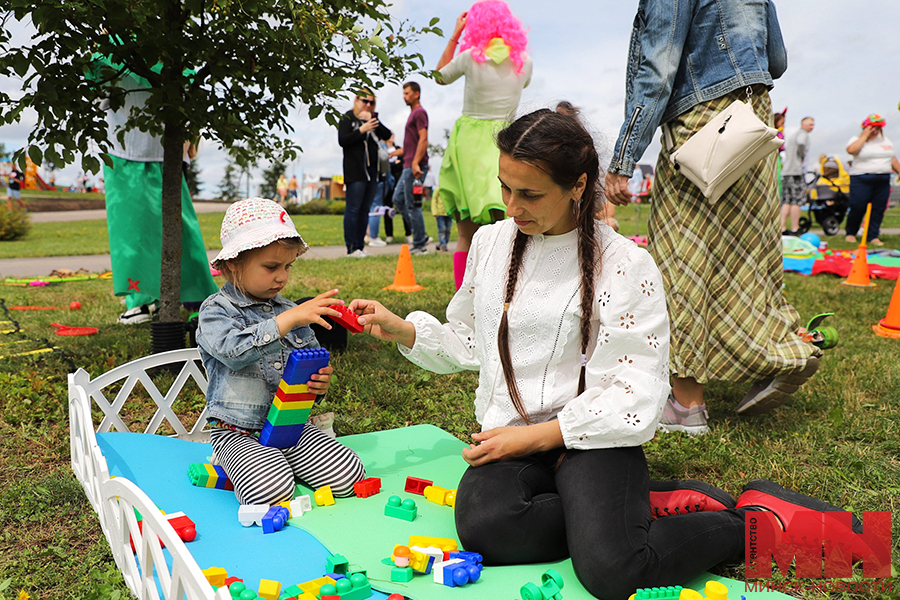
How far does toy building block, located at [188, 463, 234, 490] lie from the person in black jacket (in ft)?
23.4

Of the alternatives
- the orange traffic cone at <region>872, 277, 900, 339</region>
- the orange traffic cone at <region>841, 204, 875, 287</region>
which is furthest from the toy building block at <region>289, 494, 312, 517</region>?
the orange traffic cone at <region>841, 204, 875, 287</region>

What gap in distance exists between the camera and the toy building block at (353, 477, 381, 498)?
263cm

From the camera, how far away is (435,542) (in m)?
2.21

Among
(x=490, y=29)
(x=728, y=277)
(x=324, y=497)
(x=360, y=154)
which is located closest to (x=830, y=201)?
(x=360, y=154)

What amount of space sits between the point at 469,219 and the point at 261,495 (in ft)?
9.43

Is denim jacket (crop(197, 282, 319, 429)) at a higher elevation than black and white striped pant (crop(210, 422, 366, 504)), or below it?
higher

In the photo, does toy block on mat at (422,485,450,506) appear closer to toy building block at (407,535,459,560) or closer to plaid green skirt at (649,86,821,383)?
toy building block at (407,535,459,560)

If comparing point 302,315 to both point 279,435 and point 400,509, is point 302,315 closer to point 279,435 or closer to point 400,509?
point 279,435

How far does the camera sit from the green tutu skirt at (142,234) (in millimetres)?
4848

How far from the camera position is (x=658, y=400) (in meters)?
2.14

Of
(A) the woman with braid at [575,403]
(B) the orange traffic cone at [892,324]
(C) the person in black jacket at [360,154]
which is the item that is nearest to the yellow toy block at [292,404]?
(A) the woman with braid at [575,403]

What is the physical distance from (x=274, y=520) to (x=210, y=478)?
1.59ft

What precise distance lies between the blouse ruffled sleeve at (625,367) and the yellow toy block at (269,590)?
0.97 m

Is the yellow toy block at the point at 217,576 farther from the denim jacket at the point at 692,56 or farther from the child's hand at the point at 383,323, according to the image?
the denim jacket at the point at 692,56
